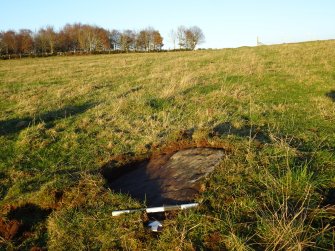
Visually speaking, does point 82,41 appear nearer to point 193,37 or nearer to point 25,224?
point 193,37

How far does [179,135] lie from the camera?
6793mm

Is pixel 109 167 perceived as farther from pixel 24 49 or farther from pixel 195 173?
pixel 24 49

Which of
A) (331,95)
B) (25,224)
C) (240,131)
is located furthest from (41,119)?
(331,95)

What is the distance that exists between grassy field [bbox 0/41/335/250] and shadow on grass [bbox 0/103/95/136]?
1.4 inches

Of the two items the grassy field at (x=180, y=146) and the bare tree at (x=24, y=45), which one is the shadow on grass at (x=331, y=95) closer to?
the grassy field at (x=180, y=146)

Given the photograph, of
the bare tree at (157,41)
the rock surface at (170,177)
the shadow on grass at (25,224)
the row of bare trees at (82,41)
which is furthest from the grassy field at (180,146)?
the bare tree at (157,41)

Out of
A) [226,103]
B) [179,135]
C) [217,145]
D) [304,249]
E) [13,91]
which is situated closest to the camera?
[304,249]

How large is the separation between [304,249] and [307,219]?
594mm

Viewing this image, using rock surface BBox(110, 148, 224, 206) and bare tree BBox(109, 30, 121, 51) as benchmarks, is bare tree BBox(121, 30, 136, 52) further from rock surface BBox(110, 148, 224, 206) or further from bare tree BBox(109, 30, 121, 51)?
rock surface BBox(110, 148, 224, 206)

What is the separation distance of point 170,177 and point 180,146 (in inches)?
47.2

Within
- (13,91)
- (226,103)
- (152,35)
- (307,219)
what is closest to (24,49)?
(152,35)

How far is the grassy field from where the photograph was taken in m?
3.86

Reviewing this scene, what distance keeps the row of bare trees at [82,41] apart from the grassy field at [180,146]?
74580mm

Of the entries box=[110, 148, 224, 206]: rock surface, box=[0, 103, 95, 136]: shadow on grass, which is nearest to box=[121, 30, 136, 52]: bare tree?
box=[0, 103, 95, 136]: shadow on grass
